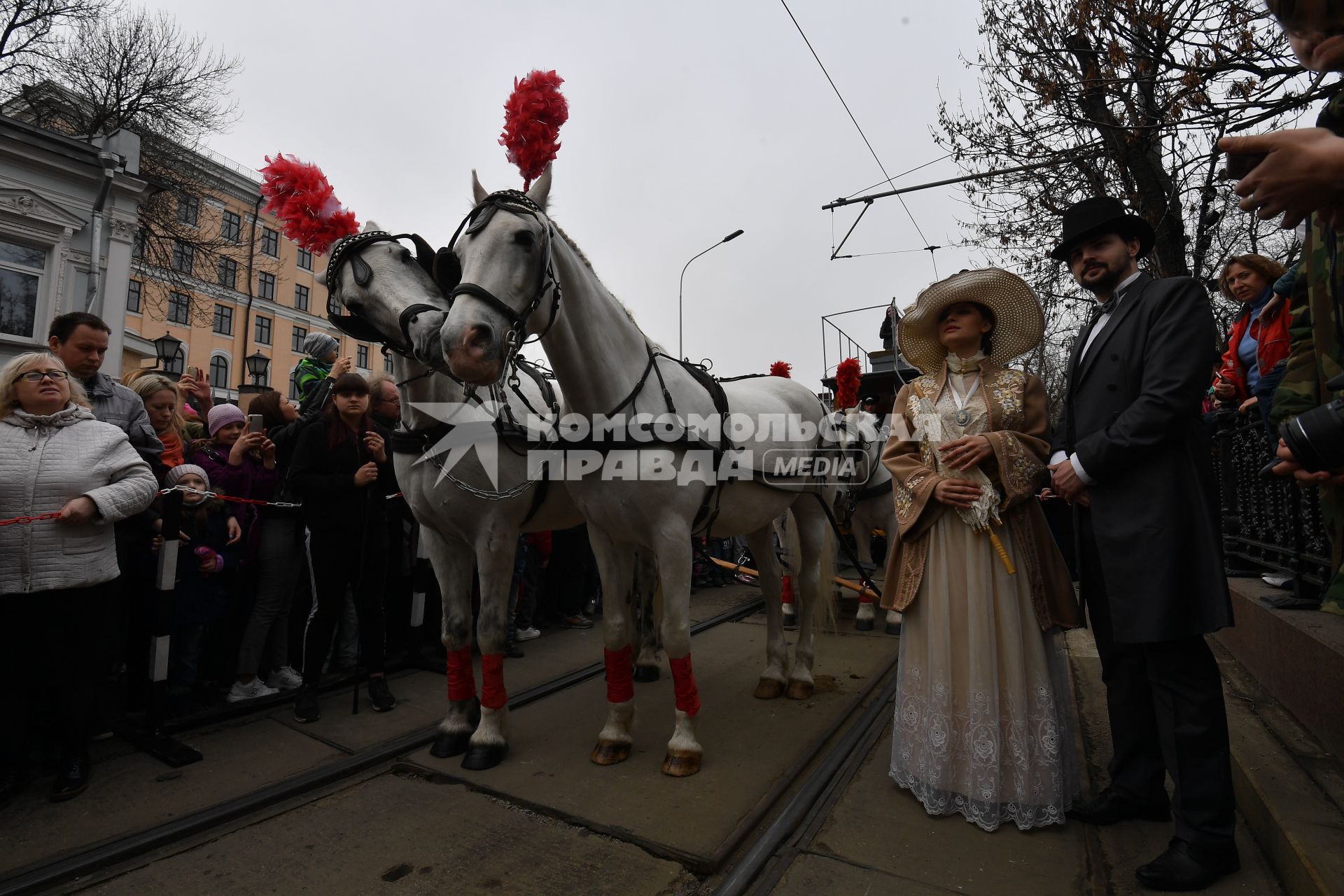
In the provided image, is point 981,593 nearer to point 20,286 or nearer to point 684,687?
point 684,687

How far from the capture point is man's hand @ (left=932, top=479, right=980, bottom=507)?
2.39 meters

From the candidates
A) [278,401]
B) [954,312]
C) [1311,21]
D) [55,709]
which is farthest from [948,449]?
[278,401]

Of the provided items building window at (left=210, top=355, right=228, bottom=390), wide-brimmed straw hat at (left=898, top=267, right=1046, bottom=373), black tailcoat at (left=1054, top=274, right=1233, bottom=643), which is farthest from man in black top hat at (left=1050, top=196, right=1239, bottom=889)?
building window at (left=210, top=355, right=228, bottom=390)

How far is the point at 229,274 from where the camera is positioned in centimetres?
3075

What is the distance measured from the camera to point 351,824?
2344 millimetres

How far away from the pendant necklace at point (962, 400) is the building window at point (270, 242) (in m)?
38.1

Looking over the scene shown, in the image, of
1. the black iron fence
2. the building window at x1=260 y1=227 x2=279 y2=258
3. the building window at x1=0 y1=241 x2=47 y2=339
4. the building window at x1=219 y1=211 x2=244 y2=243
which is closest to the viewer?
the black iron fence

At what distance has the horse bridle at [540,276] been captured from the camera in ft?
7.09

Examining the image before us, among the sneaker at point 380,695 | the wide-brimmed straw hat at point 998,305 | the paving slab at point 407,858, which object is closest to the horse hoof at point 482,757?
the paving slab at point 407,858

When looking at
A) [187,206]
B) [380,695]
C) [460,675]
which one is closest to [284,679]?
[380,695]

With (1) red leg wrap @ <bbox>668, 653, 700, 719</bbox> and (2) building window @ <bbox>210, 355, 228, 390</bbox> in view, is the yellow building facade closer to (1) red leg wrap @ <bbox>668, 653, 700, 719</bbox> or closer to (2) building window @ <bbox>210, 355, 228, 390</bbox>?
(2) building window @ <bbox>210, 355, 228, 390</bbox>

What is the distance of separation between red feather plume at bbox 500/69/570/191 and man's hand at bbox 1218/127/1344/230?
222cm

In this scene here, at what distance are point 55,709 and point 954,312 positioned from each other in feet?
13.7

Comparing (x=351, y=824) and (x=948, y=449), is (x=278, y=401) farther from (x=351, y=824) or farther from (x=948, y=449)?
(x=948, y=449)
